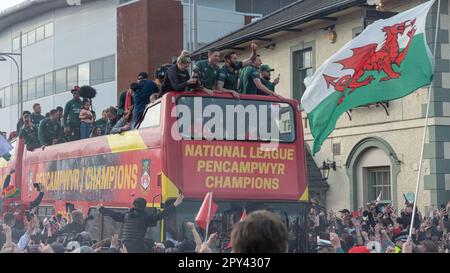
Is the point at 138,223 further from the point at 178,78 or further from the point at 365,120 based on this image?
the point at 365,120

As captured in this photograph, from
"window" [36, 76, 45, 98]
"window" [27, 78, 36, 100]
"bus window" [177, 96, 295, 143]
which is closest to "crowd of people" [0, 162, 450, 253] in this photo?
"bus window" [177, 96, 295, 143]

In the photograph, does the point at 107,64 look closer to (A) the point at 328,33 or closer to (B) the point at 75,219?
(A) the point at 328,33

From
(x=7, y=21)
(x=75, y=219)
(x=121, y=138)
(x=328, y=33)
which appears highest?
(x=7, y=21)

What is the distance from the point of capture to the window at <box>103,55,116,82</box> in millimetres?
48344

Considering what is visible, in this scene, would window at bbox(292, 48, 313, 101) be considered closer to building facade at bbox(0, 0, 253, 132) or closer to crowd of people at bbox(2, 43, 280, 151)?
crowd of people at bbox(2, 43, 280, 151)

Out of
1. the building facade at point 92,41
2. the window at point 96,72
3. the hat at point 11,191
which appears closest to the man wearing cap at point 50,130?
the hat at point 11,191

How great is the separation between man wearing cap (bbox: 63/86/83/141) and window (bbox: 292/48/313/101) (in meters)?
9.22

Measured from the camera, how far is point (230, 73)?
44.3 ft

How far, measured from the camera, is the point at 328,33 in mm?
24156

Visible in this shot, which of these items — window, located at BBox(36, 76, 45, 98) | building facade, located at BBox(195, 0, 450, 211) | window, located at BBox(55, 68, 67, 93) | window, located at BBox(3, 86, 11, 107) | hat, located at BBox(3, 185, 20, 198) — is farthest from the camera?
window, located at BBox(3, 86, 11, 107)

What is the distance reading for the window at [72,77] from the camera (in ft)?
174

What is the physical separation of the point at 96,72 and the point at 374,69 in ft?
128
